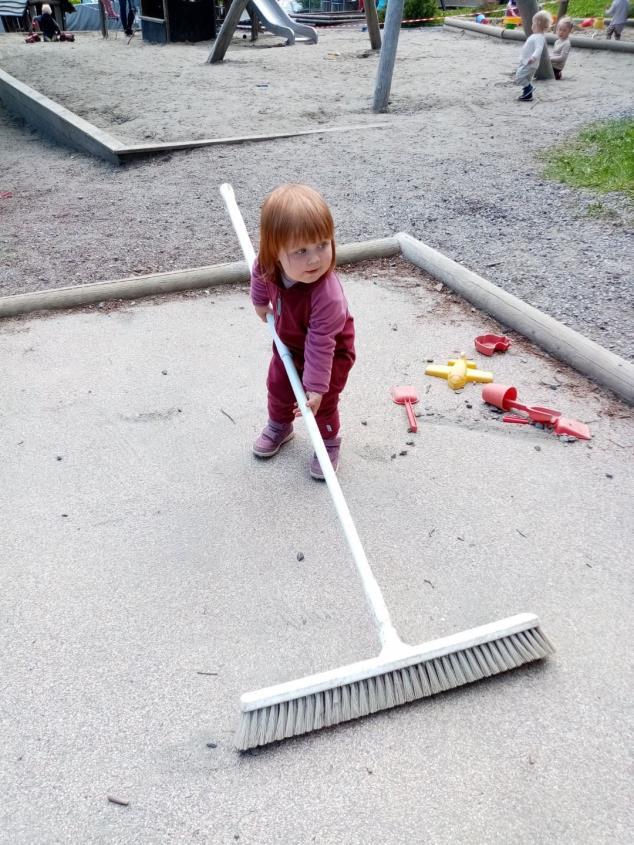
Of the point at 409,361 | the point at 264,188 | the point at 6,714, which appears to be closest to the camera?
the point at 6,714

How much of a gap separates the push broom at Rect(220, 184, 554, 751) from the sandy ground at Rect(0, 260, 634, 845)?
0.07m

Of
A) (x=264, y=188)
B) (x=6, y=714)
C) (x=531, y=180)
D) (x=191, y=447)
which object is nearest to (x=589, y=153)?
(x=531, y=180)

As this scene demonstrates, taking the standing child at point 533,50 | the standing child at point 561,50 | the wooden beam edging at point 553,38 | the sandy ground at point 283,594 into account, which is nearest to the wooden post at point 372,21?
the wooden beam edging at point 553,38

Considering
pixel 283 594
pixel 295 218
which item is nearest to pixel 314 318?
pixel 295 218

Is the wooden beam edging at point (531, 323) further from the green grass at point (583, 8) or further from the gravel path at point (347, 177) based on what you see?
the green grass at point (583, 8)

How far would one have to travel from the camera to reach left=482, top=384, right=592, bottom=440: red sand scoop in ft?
9.28

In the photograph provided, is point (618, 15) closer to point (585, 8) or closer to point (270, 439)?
point (585, 8)

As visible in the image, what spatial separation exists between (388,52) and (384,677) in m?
8.13

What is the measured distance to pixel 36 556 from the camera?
2.29 m

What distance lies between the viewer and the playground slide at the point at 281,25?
46.7ft

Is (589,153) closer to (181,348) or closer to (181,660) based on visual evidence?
(181,348)

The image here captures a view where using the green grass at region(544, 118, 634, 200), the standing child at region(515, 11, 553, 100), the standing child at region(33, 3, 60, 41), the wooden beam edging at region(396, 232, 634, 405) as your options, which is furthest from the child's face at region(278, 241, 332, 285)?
the standing child at region(33, 3, 60, 41)

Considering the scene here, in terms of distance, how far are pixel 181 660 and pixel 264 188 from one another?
4527mm

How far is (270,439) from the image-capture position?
9.14 feet
